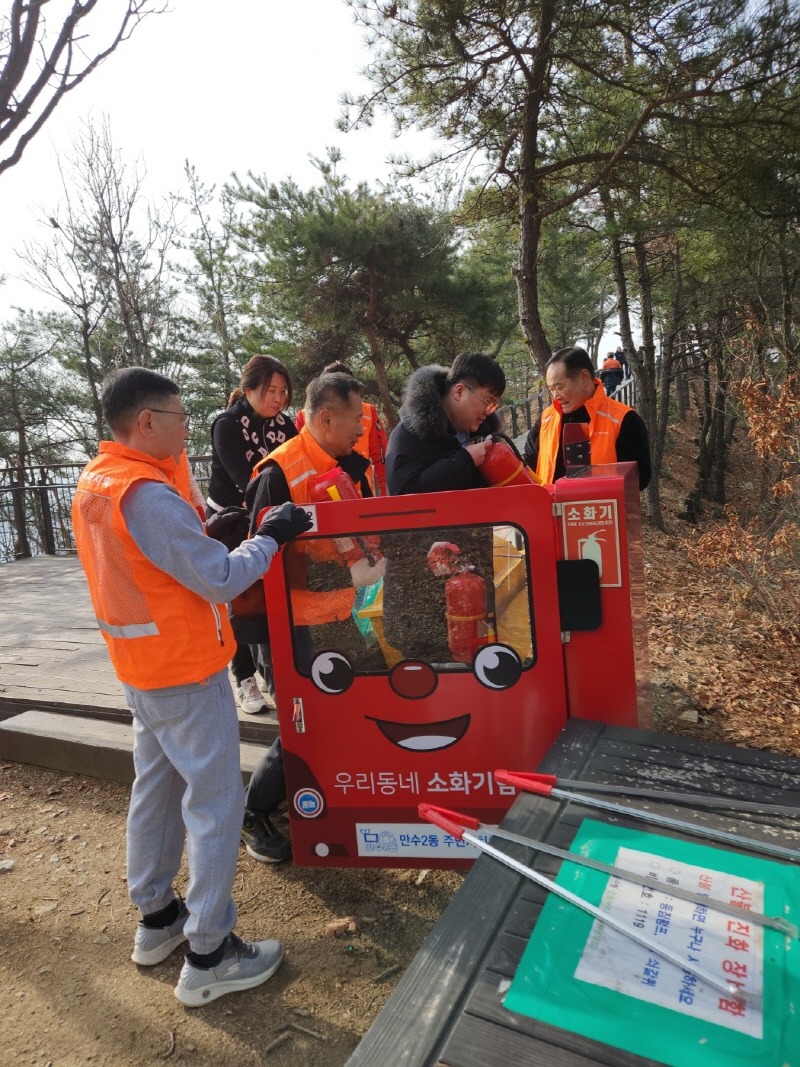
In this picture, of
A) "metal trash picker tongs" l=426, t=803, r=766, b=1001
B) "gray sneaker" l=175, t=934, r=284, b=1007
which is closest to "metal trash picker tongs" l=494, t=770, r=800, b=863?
"metal trash picker tongs" l=426, t=803, r=766, b=1001

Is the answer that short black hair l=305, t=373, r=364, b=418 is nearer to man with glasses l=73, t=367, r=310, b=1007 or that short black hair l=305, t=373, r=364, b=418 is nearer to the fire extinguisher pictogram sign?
man with glasses l=73, t=367, r=310, b=1007

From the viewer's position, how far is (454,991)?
4.42 ft

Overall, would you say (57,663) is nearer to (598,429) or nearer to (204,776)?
(204,776)

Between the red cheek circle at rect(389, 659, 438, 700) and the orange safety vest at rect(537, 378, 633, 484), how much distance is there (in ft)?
5.48

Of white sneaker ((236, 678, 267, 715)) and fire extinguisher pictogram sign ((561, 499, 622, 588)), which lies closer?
fire extinguisher pictogram sign ((561, 499, 622, 588))

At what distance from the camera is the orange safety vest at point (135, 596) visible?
210 cm

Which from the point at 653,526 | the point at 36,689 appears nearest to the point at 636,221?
the point at 653,526

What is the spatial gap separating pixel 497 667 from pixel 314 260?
1183 cm

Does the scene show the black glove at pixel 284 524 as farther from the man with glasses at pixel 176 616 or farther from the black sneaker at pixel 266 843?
the black sneaker at pixel 266 843

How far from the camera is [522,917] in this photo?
4.92ft

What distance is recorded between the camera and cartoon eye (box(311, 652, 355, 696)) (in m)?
2.44

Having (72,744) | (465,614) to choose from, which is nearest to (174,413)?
(465,614)

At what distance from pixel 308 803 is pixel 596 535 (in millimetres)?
1348

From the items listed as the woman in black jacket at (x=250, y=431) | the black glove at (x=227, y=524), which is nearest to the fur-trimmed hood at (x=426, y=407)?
the black glove at (x=227, y=524)
